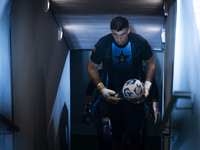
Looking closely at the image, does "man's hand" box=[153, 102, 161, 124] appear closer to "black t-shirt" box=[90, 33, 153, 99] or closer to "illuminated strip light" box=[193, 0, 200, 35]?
"black t-shirt" box=[90, 33, 153, 99]

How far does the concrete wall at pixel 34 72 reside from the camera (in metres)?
3.08

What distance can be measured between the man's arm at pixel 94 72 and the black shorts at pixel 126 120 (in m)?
0.33

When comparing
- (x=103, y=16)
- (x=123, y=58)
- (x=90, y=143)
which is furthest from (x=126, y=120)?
(x=103, y=16)

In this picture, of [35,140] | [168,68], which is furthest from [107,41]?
[35,140]

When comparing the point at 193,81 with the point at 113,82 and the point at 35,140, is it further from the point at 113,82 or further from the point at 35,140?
the point at 35,140

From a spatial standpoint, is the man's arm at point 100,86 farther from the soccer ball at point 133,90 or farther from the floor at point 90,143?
the floor at point 90,143

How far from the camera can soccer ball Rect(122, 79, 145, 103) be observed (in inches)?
124

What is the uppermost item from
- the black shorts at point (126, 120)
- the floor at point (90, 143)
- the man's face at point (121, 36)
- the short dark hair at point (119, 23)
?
the short dark hair at point (119, 23)

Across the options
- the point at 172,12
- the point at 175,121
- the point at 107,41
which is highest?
the point at 172,12

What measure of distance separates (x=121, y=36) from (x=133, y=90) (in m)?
0.66

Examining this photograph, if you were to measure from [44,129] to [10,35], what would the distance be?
47.2 inches

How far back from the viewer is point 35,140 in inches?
126

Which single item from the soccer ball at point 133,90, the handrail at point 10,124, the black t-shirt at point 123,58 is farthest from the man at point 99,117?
the handrail at point 10,124

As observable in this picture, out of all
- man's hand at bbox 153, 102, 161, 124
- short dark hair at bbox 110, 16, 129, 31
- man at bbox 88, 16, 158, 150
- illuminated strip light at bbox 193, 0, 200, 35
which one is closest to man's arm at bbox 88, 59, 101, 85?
man at bbox 88, 16, 158, 150
